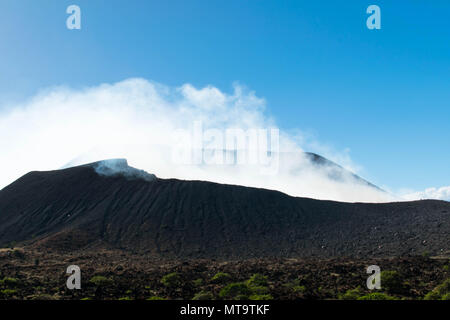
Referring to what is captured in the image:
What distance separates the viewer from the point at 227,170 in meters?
108

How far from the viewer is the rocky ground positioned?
2484 centimetres

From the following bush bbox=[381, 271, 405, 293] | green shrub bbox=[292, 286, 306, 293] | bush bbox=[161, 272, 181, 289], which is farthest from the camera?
bush bbox=[161, 272, 181, 289]

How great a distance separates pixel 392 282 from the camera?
2708 centimetres

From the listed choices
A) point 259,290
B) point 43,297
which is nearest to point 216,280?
point 259,290

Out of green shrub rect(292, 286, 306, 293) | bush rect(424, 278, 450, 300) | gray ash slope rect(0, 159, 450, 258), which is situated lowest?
green shrub rect(292, 286, 306, 293)

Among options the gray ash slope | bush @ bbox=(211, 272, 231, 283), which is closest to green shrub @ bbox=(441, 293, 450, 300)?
bush @ bbox=(211, 272, 231, 283)

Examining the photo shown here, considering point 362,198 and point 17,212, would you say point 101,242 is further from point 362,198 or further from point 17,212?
point 362,198

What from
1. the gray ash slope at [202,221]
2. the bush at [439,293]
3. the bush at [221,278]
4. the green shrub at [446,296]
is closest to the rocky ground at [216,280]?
the bush at [221,278]

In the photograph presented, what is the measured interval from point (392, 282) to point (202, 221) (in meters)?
34.7

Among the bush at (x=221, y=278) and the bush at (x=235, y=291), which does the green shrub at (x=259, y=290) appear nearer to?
the bush at (x=235, y=291)

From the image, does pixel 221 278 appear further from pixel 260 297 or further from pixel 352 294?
pixel 352 294

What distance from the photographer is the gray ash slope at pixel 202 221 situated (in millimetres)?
49812

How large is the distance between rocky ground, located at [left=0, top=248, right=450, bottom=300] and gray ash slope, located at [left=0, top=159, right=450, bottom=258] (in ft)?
34.5

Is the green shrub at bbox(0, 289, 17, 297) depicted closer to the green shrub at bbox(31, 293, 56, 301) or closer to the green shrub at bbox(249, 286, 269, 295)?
the green shrub at bbox(31, 293, 56, 301)
